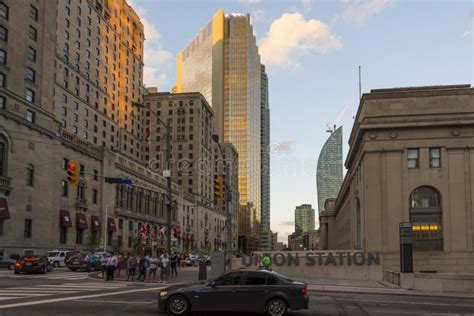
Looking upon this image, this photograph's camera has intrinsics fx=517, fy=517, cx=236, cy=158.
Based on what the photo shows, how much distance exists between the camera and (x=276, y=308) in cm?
1568

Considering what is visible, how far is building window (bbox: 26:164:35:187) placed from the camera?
59.7 m

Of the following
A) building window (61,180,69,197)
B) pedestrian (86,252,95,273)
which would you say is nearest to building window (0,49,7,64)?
building window (61,180,69,197)

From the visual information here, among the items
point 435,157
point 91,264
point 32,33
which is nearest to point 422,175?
point 435,157

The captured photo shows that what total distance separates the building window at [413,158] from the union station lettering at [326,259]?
10248 mm

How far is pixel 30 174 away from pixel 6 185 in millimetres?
5750

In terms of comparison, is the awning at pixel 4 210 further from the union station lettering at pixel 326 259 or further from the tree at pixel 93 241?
the union station lettering at pixel 326 259

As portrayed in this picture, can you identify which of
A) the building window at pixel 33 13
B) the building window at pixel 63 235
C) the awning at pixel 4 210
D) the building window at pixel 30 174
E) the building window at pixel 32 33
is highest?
the building window at pixel 33 13

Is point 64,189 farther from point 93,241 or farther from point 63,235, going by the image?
point 93,241

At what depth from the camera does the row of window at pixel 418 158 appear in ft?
151

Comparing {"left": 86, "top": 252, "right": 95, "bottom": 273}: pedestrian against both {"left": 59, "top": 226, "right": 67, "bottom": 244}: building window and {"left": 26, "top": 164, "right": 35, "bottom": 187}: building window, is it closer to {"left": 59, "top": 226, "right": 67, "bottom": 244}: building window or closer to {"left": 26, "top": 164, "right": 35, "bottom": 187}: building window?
{"left": 26, "top": 164, "right": 35, "bottom": 187}: building window

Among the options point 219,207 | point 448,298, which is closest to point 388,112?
point 448,298

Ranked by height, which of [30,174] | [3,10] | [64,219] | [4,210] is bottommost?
[64,219]

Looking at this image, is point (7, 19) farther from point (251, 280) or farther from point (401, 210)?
point (251, 280)

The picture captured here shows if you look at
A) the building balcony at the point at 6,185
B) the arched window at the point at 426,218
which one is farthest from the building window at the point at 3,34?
the arched window at the point at 426,218
